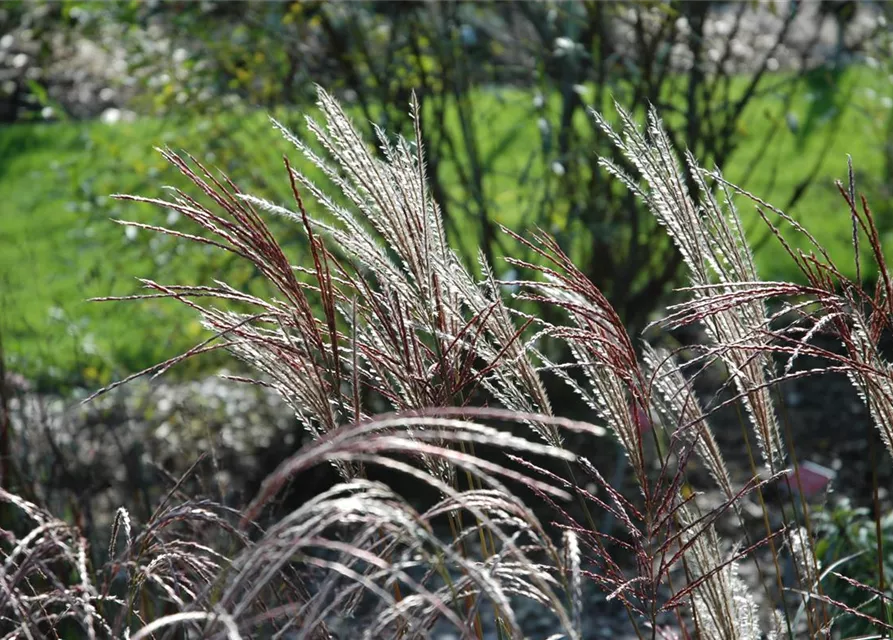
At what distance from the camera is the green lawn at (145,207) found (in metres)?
5.13

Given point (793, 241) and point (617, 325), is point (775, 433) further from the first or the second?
point (793, 241)

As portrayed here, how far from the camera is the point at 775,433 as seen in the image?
2188mm

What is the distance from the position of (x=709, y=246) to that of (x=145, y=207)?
210 inches

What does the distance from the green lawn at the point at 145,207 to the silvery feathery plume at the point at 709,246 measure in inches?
62.4

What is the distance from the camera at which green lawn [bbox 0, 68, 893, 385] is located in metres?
5.13

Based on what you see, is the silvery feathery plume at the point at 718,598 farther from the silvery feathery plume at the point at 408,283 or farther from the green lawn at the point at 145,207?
the green lawn at the point at 145,207

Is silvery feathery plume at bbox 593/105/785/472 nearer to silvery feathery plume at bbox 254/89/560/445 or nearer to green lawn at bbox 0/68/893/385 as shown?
silvery feathery plume at bbox 254/89/560/445

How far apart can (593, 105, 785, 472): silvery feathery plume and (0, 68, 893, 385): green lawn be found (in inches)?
62.4

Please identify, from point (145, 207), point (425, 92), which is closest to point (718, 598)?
point (425, 92)

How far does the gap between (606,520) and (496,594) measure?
3.33 meters

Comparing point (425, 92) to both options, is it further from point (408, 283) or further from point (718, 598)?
point (718, 598)

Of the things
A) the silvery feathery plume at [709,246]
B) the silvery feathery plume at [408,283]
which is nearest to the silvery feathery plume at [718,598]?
the silvery feathery plume at [709,246]

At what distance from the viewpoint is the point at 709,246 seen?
207 cm

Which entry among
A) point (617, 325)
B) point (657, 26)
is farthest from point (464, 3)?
point (617, 325)
